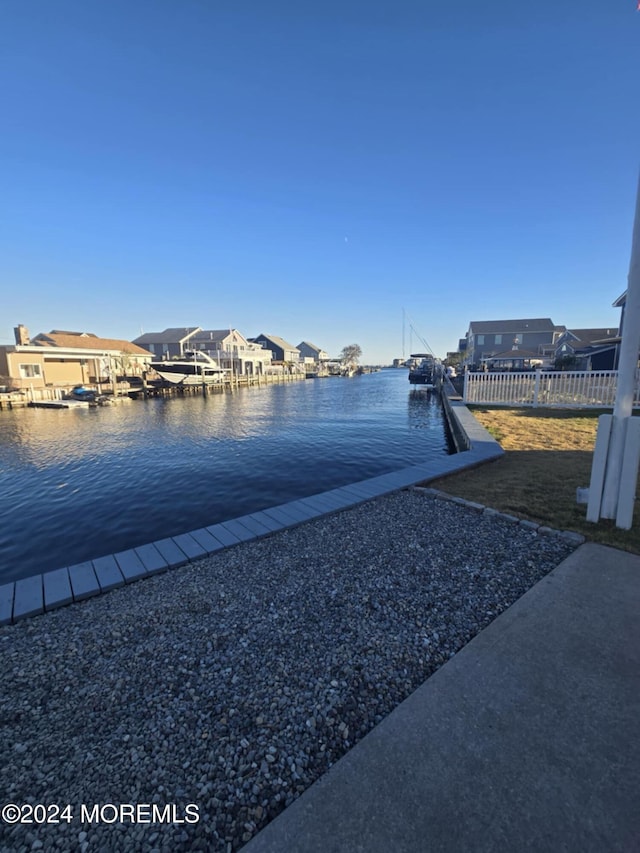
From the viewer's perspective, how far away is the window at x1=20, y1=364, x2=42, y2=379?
29.1m

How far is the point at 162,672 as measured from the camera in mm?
2744

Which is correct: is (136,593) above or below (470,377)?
below

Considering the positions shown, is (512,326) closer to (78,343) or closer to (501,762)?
(78,343)

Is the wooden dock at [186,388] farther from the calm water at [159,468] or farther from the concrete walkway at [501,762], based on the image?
the concrete walkway at [501,762]

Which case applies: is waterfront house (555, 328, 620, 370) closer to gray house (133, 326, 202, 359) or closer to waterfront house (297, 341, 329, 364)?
gray house (133, 326, 202, 359)

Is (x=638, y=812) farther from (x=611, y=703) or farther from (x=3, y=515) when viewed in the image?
(x=3, y=515)

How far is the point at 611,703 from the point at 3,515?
994 centimetres

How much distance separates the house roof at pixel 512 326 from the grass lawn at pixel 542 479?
54.1 metres

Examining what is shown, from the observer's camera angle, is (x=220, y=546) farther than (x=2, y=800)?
Yes

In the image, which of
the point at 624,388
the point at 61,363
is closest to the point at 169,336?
the point at 61,363

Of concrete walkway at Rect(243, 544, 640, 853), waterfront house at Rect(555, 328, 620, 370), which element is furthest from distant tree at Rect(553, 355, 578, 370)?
concrete walkway at Rect(243, 544, 640, 853)

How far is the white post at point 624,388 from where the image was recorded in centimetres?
422

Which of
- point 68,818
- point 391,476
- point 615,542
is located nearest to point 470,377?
point 391,476

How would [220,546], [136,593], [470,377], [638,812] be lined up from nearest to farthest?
[638,812] < [136,593] < [220,546] < [470,377]
